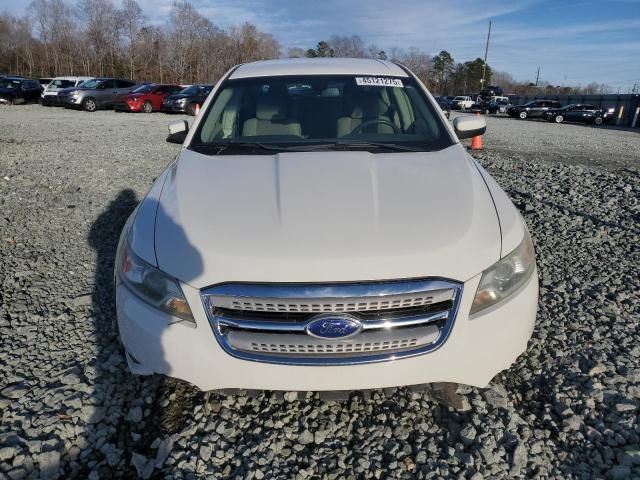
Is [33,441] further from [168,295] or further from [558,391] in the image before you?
[558,391]

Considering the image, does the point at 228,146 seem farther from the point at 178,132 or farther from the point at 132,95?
the point at 132,95

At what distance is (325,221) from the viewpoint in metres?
2.13

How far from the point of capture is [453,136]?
10.4 feet

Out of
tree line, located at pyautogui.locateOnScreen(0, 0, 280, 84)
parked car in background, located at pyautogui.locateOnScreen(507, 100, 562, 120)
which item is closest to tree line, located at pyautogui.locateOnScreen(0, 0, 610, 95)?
tree line, located at pyautogui.locateOnScreen(0, 0, 280, 84)

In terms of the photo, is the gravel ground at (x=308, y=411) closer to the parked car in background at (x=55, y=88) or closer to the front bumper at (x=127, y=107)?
the front bumper at (x=127, y=107)

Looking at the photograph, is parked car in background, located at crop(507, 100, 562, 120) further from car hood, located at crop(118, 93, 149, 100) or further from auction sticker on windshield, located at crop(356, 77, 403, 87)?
auction sticker on windshield, located at crop(356, 77, 403, 87)

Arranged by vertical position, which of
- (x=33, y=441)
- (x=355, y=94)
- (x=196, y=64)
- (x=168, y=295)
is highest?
(x=196, y=64)

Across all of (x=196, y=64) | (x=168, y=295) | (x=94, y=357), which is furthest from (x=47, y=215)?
(x=196, y=64)

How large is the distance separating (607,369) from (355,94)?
2.43m

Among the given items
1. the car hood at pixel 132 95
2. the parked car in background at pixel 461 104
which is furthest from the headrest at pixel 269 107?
the parked car in background at pixel 461 104

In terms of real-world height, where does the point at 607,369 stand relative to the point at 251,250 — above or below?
below

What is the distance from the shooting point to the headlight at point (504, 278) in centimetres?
204

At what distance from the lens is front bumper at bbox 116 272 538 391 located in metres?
1.98

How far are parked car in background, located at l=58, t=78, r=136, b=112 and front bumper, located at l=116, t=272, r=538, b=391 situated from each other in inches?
1017
